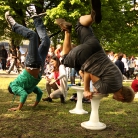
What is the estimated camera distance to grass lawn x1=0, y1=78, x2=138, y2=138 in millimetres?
4488

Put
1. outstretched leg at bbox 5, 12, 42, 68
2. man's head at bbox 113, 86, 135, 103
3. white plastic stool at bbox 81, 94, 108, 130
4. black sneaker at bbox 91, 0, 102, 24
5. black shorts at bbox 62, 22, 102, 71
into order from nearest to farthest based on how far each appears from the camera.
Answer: black sneaker at bbox 91, 0, 102, 24 → black shorts at bbox 62, 22, 102, 71 → man's head at bbox 113, 86, 135, 103 → white plastic stool at bbox 81, 94, 108, 130 → outstretched leg at bbox 5, 12, 42, 68

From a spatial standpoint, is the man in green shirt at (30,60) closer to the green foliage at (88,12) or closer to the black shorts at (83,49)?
the black shorts at (83,49)

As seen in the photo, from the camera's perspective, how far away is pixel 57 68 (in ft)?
25.7

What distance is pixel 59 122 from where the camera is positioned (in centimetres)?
527

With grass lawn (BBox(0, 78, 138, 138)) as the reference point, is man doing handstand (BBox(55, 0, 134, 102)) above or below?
above

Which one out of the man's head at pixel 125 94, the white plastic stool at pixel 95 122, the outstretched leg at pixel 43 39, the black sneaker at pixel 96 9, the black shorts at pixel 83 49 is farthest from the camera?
the outstretched leg at pixel 43 39

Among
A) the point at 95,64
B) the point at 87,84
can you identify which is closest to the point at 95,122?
the point at 87,84

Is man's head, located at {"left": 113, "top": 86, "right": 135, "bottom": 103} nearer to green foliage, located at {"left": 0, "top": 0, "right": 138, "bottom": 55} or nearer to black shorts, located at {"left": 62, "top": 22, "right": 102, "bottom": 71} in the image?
black shorts, located at {"left": 62, "top": 22, "right": 102, "bottom": 71}

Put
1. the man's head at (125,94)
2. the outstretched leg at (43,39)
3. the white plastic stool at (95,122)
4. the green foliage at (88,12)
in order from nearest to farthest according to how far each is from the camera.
A: the man's head at (125,94) → the white plastic stool at (95,122) → the outstretched leg at (43,39) → the green foliage at (88,12)

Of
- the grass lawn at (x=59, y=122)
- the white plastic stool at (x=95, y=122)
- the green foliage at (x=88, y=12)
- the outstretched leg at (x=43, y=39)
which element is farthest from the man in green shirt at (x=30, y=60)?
the green foliage at (x=88, y=12)

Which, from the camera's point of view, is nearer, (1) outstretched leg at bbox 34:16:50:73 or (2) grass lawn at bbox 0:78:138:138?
(2) grass lawn at bbox 0:78:138:138

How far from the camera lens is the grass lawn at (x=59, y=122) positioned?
14.7 feet

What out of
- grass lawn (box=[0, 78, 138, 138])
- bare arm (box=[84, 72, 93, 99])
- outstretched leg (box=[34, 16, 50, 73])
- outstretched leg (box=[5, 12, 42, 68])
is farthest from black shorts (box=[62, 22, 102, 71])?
outstretched leg (box=[34, 16, 50, 73])

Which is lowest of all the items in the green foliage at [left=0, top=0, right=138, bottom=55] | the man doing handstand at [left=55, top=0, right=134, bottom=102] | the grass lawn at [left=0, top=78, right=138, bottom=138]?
the grass lawn at [left=0, top=78, right=138, bottom=138]
